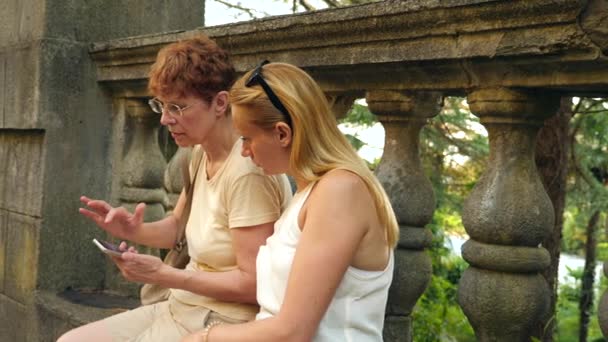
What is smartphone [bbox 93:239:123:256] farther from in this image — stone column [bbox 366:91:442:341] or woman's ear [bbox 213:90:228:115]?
stone column [bbox 366:91:442:341]

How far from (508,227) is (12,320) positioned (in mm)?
3011

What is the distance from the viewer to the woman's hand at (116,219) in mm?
2773

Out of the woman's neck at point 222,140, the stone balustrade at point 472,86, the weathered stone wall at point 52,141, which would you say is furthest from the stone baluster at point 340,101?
the weathered stone wall at point 52,141

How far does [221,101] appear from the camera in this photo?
2541mm

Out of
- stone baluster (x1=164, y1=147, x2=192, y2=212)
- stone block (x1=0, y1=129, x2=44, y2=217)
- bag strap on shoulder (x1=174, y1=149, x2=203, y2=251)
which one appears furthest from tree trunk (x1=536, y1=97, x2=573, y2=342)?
bag strap on shoulder (x1=174, y1=149, x2=203, y2=251)

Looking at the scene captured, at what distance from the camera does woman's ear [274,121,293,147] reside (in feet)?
6.65

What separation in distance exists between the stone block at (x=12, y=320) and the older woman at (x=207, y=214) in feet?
Result: 5.02

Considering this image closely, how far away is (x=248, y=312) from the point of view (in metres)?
2.39

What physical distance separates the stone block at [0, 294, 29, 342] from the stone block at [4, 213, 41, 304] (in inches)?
1.6

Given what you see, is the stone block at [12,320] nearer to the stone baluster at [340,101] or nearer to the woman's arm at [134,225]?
the woman's arm at [134,225]

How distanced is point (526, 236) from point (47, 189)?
8.44 ft

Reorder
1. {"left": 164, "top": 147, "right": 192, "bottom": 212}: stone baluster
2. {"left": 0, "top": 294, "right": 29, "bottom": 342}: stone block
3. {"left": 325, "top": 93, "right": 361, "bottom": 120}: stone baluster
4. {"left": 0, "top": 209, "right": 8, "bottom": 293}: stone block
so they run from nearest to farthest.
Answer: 1. {"left": 325, "top": 93, "right": 361, "bottom": 120}: stone baluster
2. {"left": 164, "top": 147, "right": 192, "bottom": 212}: stone baluster
3. {"left": 0, "top": 294, "right": 29, "bottom": 342}: stone block
4. {"left": 0, "top": 209, "right": 8, "bottom": 293}: stone block

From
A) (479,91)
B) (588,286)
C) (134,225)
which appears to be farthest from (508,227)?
(588,286)

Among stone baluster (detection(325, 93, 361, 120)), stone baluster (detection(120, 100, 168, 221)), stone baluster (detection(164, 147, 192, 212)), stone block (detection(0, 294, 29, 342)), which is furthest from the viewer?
stone block (detection(0, 294, 29, 342))
